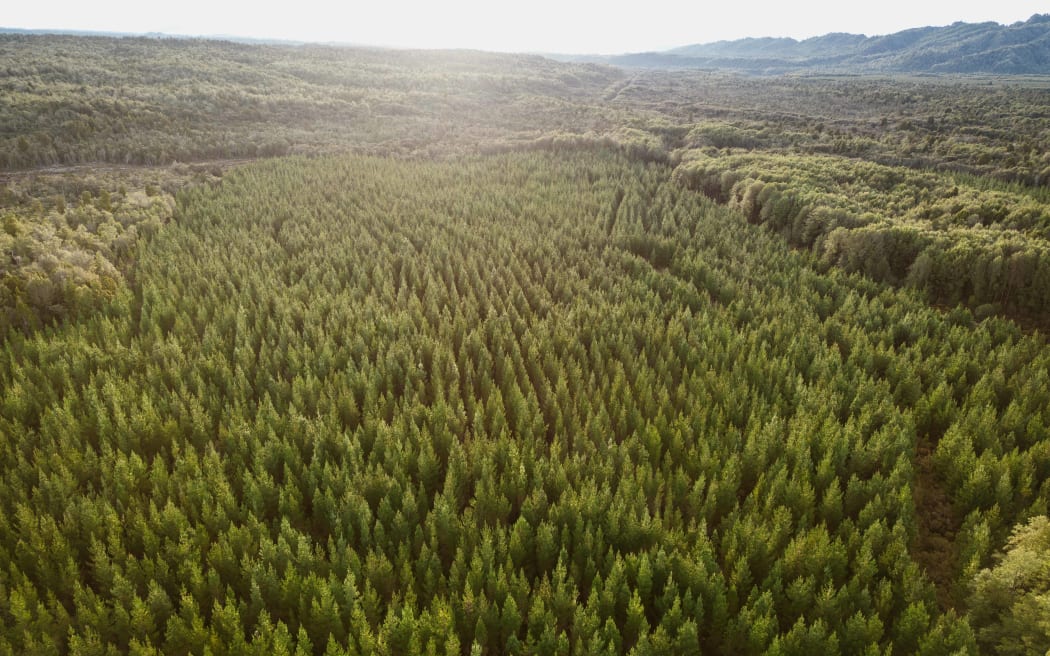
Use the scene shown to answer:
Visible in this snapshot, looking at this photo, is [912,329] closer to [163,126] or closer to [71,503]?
[71,503]

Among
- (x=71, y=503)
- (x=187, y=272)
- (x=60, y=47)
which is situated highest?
(x=60, y=47)

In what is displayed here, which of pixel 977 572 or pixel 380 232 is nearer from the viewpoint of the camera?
pixel 977 572

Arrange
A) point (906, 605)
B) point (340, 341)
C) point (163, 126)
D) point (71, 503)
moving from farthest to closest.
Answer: point (163, 126) → point (340, 341) → point (71, 503) → point (906, 605)

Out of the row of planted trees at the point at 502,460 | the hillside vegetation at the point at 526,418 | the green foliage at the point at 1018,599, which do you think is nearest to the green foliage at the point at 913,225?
the hillside vegetation at the point at 526,418

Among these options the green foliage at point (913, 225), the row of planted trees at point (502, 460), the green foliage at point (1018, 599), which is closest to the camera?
the green foliage at point (1018, 599)

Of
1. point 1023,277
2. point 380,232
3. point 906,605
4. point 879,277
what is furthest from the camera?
point 380,232

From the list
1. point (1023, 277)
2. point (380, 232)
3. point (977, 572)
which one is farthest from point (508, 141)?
point (977, 572)

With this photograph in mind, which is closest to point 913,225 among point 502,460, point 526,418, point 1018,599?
point 1018,599

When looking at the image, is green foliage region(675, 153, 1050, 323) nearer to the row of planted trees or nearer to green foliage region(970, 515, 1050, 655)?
the row of planted trees

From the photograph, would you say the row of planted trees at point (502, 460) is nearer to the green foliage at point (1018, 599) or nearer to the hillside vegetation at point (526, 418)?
the hillside vegetation at point (526, 418)

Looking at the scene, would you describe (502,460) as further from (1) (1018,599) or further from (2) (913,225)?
(2) (913,225)

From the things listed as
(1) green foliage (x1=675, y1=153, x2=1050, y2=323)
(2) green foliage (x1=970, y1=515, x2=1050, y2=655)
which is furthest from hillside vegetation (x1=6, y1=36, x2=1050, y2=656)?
(1) green foliage (x1=675, y1=153, x2=1050, y2=323)
